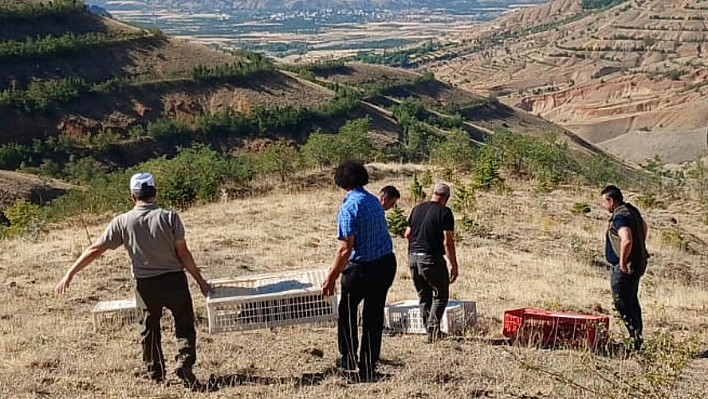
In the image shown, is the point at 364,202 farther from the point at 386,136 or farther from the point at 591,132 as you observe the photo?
the point at 591,132

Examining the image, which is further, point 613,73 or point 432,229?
point 613,73

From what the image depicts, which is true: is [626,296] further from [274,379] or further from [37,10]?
[37,10]

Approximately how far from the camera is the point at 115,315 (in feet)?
28.7

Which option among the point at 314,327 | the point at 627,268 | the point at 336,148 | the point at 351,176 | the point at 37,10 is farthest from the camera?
the point at 37,10

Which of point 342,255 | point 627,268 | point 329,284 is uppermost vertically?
point 342,255

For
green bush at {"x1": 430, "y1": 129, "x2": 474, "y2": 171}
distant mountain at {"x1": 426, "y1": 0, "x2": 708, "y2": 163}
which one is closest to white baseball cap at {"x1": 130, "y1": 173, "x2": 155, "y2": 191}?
green bush at {"x1": 430, "y1": 129, "x2": 474, "y2": 171}

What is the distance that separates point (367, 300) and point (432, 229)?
1424mm

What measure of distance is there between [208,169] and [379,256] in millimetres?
16526

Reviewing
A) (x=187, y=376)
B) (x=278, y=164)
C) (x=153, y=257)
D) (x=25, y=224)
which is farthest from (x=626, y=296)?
(x=278, y=164)

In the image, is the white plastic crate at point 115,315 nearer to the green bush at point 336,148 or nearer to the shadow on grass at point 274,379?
the shadow on grass at point 274,379

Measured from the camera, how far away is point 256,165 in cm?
2547

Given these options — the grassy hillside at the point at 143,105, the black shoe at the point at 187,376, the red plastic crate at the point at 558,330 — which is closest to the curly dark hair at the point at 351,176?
the black shoe at the point at 187,376

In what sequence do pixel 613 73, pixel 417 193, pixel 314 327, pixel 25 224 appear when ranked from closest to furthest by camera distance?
pixel 314 327
pixel 25 224
pixel 417 193
pixel 613 73

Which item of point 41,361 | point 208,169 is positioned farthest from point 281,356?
point 208,169
